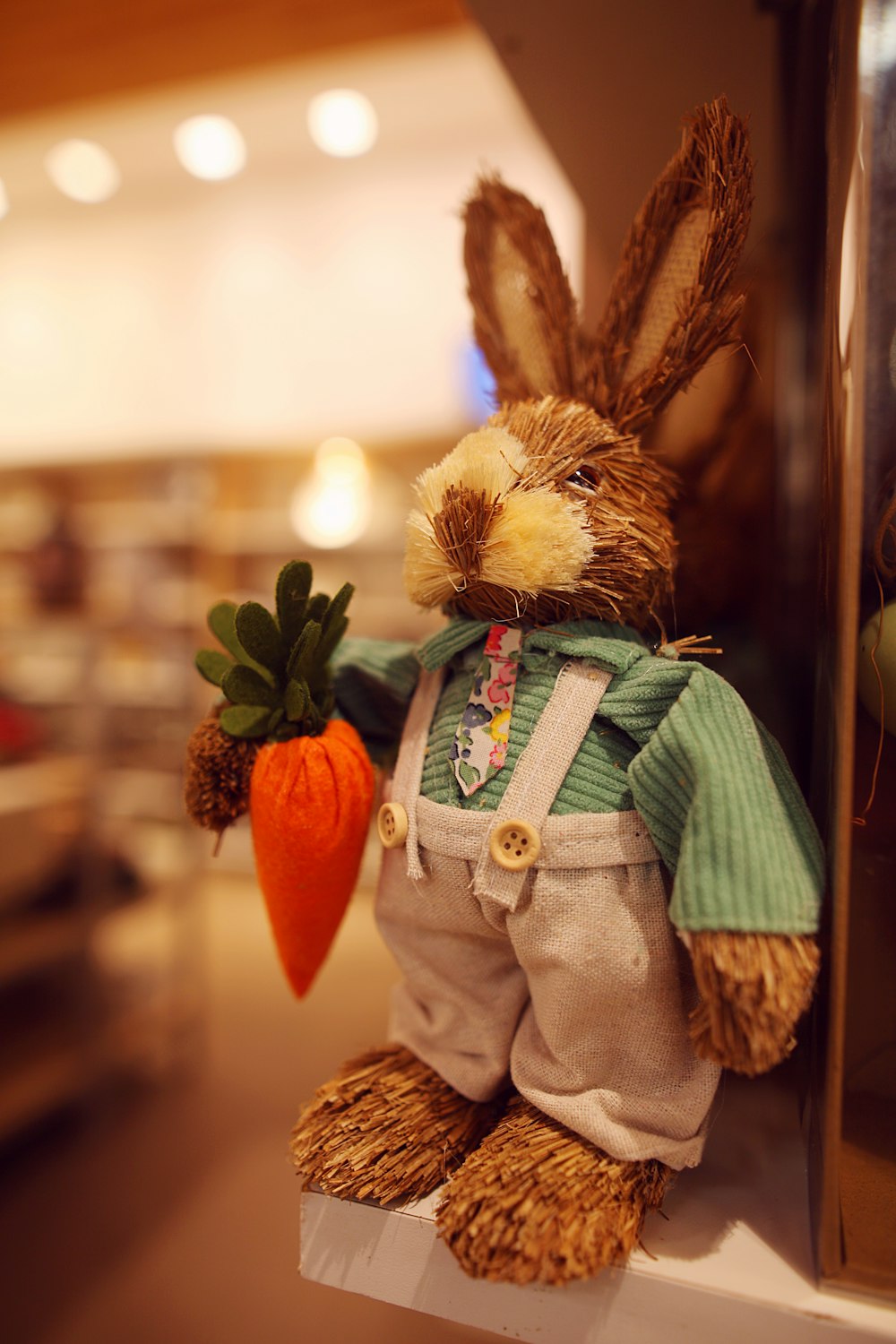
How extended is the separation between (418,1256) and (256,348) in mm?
2469

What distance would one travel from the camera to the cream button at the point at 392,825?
440 mm

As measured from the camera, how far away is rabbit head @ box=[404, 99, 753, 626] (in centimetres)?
41

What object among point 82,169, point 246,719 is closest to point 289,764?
point 246,719

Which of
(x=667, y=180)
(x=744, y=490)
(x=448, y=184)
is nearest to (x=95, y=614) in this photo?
(x=448, y=184)

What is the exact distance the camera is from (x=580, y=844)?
1.30 ft

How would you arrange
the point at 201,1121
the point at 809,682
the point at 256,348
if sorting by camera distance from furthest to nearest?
the point at 256,348, the point at 201,1121, the point at 809,682

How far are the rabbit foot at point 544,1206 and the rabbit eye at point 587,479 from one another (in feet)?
1.02

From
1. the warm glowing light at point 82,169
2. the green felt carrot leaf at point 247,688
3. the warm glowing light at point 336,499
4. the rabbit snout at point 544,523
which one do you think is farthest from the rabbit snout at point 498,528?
the warm glowing light at point 336,499

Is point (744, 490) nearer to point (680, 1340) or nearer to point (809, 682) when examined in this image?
point (809, 682)

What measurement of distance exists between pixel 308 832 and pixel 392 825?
4 cm

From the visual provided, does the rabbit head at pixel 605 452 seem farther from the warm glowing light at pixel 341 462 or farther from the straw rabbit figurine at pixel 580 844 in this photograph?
the warm glowing light at pixel 341 462

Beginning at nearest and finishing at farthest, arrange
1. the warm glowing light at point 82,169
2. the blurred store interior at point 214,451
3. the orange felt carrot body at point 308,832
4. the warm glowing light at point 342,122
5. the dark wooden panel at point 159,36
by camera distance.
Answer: the orange felt carrot body at point 308,832, the blurred store interior at point 214,451, the dark wooden panel at point 159,36, the warm glowing light at point 342,122, the warm glowing light at point 82,169

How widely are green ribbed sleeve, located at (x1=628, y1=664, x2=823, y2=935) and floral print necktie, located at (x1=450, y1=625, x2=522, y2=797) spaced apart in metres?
0.06

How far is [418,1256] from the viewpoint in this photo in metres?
0.40
